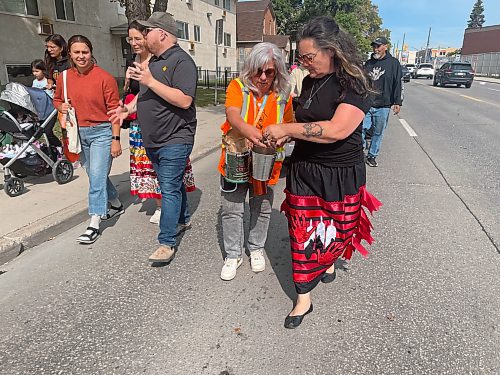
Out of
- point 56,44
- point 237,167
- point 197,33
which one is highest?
point 197,33

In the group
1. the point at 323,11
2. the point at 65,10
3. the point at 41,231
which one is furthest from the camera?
the point at 323,11

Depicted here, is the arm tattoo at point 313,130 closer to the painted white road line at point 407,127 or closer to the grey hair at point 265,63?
the grey hair at point 265,63

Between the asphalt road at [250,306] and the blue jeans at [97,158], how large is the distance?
41 cm

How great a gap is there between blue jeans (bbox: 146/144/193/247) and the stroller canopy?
2.59m

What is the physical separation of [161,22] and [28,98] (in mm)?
2807

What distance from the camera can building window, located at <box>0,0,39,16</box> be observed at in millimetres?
15320

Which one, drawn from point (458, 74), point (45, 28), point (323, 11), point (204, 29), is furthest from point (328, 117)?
point (323, 11)

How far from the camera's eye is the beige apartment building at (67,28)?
615 inches

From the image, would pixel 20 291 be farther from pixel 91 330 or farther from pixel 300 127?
pixel 300 127

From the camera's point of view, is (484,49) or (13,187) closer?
(13,187)

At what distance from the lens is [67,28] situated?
18125 millimetres

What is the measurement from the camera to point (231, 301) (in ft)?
9.37

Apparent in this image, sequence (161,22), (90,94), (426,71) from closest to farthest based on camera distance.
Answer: (161,22), (90,94), (426,71)

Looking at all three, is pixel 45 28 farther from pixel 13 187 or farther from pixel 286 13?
pixel 286 13
